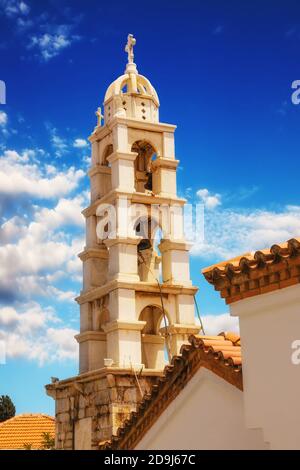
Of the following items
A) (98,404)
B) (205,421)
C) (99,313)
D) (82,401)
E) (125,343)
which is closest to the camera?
(205,421)

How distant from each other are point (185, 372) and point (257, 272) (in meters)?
2.30

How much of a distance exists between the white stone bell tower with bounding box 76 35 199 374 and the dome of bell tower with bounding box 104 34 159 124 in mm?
32

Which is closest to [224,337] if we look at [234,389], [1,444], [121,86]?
[234,389]

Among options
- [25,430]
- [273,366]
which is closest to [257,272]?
[273,366]

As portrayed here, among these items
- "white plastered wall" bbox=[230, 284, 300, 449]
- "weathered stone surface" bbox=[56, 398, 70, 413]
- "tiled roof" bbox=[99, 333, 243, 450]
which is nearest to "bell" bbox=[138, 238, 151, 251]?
"weathered stone surface" bbox=[56, 398, 70, 413]

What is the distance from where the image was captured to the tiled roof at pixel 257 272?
25.1 feet

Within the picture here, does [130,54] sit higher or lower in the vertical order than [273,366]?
higher

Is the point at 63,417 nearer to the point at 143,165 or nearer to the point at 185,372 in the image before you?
the point at 143,165

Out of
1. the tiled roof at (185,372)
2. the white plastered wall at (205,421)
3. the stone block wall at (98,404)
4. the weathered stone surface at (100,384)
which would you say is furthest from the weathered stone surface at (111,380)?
the white plastered wall at (205,421)

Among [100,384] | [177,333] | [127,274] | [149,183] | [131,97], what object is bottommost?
[100,384]

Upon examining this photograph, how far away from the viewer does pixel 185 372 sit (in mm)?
9812

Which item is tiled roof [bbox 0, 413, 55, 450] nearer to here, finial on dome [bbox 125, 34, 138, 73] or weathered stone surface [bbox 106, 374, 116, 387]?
weathered stone surface [bbox 106, 374, 116, 387]

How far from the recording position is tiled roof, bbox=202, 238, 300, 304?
7.65 m
